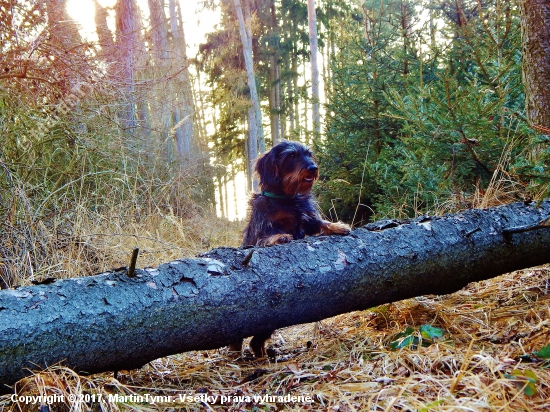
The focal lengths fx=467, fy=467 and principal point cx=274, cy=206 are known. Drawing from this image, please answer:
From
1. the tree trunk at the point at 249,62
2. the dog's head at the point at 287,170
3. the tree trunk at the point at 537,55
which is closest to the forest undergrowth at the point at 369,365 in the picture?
the tree trunk at the point at 537,55

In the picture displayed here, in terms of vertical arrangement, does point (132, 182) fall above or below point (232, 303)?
above

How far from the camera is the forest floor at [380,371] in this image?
5.76 ft

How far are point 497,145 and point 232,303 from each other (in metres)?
3.38

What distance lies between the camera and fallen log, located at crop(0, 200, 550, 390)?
2.04m

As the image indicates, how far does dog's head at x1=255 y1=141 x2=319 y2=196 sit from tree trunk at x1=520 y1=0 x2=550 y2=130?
1.92 metres

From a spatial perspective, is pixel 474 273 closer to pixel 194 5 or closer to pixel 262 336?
pixel 262 336

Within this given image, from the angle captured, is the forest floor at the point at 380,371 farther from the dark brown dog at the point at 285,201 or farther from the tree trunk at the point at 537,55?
the tree trunk at the point at 537,55

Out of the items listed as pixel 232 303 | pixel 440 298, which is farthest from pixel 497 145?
pixel 232 303

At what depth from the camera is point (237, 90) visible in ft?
68.0

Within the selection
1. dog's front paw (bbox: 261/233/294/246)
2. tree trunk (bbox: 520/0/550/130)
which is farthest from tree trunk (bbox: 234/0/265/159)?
dog's front paw (bbox: 261/233/294/246)

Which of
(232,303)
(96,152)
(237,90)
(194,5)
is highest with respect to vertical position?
(194,5)

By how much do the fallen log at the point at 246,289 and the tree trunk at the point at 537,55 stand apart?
3.46 ft

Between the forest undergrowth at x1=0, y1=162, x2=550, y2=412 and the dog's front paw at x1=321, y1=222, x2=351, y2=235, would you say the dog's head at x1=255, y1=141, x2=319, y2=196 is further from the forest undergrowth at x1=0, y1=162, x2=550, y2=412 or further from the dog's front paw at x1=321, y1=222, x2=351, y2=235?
the forest undergrowth at x1=0, y1=162, x2=550, y2=412

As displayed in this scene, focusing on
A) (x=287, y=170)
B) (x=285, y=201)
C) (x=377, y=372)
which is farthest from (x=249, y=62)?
(x=377, y=372)
